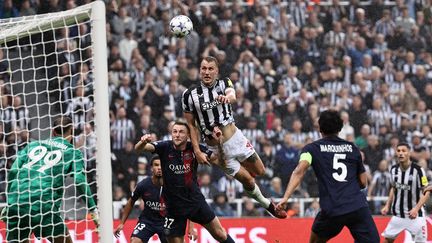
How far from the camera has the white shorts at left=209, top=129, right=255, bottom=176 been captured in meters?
11.4

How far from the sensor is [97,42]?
9219mm

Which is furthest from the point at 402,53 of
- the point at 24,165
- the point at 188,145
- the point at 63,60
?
the point at 24,165

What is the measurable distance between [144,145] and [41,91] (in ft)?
13.4

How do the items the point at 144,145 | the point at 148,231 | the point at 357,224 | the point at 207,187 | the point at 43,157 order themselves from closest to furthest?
the point at 357,224
the point at 43,157
the point at 144,145
the point at 148,231
the point at 207,187

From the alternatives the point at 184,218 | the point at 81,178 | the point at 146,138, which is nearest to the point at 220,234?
the point at 184,218

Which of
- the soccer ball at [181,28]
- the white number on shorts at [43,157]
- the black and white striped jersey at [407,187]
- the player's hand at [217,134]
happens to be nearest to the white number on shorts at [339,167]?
the player's hand at [217,134]

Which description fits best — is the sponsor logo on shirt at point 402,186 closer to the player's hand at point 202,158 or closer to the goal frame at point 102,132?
the player's hand at point 202,158

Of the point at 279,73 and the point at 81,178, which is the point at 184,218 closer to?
the point at 81,178

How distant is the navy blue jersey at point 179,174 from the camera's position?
11164 millimetres

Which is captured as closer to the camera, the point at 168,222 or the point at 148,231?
the point at 168,222

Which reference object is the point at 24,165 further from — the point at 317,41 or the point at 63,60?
the point at 317,41

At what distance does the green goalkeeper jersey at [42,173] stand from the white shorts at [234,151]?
168 cm

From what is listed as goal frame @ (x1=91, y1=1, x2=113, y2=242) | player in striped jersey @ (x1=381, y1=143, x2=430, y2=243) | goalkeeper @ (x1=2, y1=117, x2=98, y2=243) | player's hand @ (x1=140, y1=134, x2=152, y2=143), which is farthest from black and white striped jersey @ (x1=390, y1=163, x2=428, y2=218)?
goal frame @ (x1=91, y1=1, x2=113, y2=242)

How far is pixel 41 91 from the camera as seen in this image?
14.3 meters
